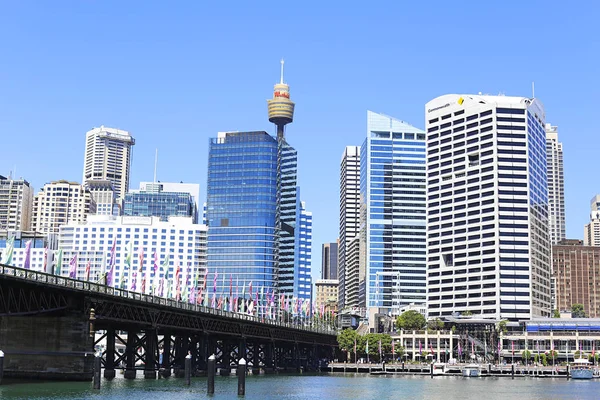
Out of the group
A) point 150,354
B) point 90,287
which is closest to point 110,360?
point 150,354

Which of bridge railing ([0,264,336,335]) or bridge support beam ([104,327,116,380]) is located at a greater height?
bridge railing ([0,264,336,335])

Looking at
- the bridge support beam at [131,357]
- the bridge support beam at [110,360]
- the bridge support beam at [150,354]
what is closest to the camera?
the bridge support beam at [110,360]

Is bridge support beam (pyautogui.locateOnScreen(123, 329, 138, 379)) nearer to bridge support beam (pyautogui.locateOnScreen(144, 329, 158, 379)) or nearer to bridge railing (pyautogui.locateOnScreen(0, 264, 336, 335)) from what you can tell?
bridge support beam (pyautogui.locateOnScreen(144, 329, 158, 379))

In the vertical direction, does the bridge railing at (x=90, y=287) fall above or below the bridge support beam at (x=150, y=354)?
above

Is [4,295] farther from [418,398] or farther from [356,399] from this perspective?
[418,398]

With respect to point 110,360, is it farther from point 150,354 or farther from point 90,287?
point 90,287

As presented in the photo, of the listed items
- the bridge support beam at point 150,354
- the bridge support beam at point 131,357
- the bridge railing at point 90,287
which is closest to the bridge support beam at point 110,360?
the bridge support beam at point 131,357

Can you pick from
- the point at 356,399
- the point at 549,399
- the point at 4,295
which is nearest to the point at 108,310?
the point at 4,295

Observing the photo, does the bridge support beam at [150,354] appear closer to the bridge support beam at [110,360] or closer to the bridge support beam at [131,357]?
the bridge support beam at [131,357]

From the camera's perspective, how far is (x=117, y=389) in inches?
4291

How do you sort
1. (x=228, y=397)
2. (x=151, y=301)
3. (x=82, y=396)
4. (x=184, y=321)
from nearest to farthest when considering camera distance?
(x=82, y=396)
(x=228, y=397)
(x=151, y=301)
(x=184, y=321)

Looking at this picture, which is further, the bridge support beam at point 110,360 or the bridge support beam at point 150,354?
the bridge support beam at point 150,354

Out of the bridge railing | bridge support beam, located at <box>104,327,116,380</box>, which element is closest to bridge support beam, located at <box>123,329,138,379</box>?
bridge support beam, located at <box>104,327,116,380</box>

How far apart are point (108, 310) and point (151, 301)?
45.2ft
